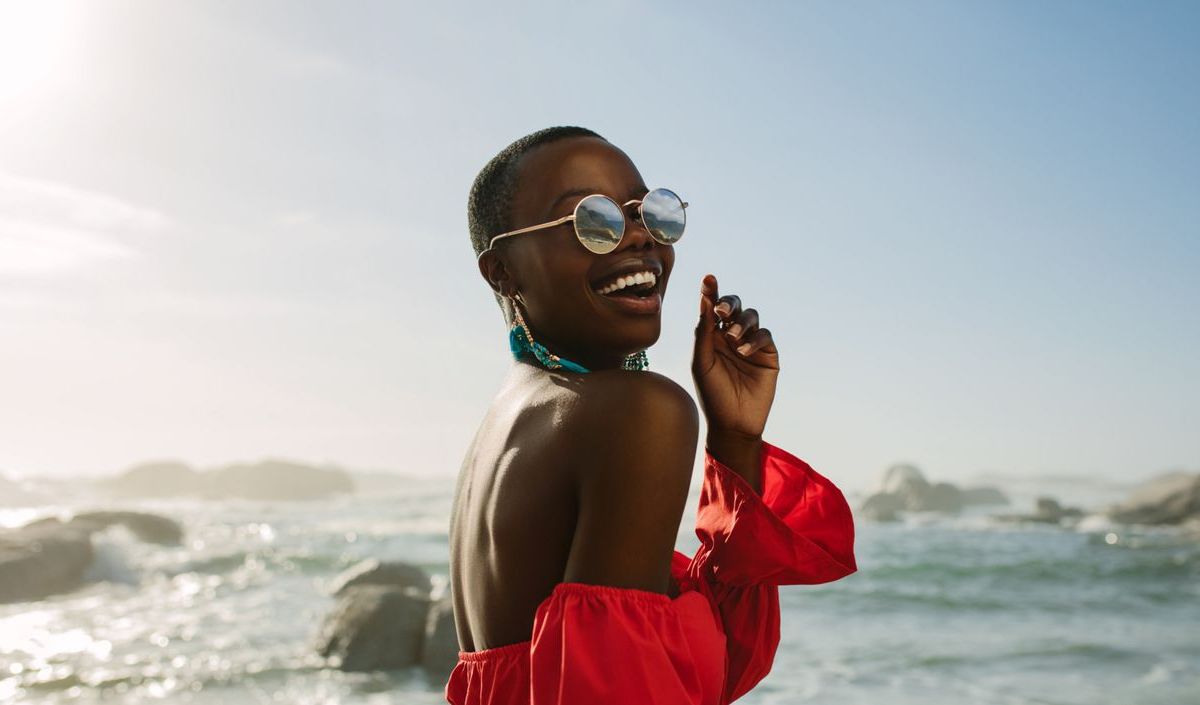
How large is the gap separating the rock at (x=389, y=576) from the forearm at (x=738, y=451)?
10295 mm

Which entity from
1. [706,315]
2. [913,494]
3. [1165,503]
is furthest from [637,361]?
[913,494]

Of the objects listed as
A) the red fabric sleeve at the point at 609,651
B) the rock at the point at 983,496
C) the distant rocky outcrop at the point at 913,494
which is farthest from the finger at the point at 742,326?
the rock at the point at 983,496

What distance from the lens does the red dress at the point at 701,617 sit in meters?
1.57

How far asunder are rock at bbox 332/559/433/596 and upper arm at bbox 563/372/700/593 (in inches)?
420

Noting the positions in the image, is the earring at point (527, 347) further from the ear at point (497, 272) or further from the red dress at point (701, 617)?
the red dress at point (701, 617)

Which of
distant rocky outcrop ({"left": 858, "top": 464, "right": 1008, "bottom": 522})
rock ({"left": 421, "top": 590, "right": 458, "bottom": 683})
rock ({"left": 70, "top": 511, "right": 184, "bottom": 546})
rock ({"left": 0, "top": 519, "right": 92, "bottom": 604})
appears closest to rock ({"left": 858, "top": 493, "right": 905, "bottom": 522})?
distant rocky outcrop ({"left": 858, "top": 464, "right": 1008, "bottom": 522})

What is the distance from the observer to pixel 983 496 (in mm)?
36781

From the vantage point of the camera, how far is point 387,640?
385 inches

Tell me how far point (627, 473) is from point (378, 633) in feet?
29.0

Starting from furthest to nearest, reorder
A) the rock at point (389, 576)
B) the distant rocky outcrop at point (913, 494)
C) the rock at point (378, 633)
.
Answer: the distant rocky outcrop at point (913, 494), the rock at point (389, 576), the rock at point (378, 633)

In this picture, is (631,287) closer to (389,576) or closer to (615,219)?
(615,219)

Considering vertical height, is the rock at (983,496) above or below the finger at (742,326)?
below

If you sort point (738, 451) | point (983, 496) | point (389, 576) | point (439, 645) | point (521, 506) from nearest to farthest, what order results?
point (521, 506) < point (738, 451) < point (439, 645) < point (389, 576) < point (983, 496)

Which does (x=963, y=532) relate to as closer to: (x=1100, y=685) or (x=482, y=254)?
(x=1100, y=685)
